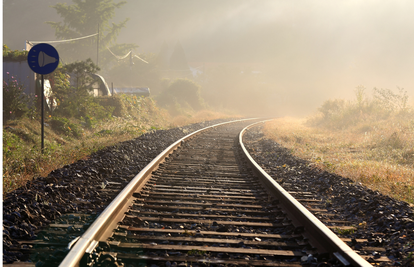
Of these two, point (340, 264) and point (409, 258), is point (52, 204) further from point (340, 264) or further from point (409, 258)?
point (409, 258)

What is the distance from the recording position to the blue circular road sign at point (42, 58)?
23.1 ft

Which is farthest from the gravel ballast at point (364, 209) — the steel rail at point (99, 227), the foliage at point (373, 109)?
the foliage at point (373, 109)

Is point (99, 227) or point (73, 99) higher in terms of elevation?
point (73, 99)

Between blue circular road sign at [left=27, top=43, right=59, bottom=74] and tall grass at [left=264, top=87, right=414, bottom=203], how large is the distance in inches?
257

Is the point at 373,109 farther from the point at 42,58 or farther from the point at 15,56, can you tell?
the point at 15,56

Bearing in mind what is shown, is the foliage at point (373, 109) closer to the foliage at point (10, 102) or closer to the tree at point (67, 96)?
the tree at point (67, 96)

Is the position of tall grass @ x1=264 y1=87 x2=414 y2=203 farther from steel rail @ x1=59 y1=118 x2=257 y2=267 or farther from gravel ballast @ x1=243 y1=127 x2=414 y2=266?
steel rail @ x1=59 y1=118 x2=257 y2=267

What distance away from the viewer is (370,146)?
10.6 meters

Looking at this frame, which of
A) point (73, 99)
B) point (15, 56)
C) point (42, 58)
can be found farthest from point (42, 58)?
point (73, 99)

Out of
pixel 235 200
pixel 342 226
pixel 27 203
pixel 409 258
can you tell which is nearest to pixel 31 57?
pixel 27 203

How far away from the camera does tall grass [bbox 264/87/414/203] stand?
5.88 metres

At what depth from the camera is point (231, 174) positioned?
6590 mm

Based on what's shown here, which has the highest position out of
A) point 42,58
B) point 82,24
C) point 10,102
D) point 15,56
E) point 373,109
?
point 82,24

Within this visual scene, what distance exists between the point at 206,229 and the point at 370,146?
8995 mm
